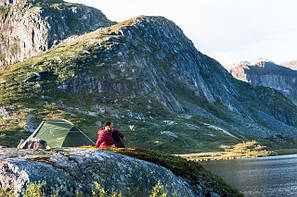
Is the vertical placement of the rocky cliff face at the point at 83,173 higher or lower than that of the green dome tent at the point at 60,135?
higher

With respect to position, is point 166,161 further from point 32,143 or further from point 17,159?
point 17,159

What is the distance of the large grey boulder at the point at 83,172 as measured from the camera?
55.5ft

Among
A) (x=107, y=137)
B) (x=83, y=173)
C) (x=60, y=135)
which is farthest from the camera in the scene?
(x=60, y=135)

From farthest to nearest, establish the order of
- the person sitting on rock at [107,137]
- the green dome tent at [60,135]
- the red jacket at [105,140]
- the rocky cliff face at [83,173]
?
the green dome tent at [60,135]
the red jacket at [105,140]
the person sitting on rock at [107,137]
the rocky cliff face at [83,173]

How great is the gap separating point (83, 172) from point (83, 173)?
2.7 inches

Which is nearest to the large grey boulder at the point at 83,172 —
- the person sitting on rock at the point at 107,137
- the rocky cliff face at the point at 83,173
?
the rocky cliff face at the point at 83,173

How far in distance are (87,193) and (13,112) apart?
19088cm

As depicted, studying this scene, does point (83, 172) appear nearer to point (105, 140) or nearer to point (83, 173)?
point (83, 173)

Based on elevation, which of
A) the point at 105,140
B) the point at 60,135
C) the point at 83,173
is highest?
the point at 83,173

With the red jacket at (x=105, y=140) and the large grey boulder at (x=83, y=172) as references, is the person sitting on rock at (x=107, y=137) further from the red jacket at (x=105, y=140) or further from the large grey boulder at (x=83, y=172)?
the large grey boulder at (x=83, y=172)

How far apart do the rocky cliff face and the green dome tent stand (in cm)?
1843

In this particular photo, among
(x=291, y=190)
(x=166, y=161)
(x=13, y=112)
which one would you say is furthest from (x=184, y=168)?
(x=13, y=112)

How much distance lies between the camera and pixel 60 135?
4159 centimetres

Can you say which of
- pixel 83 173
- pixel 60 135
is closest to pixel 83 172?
pixel 83 173
